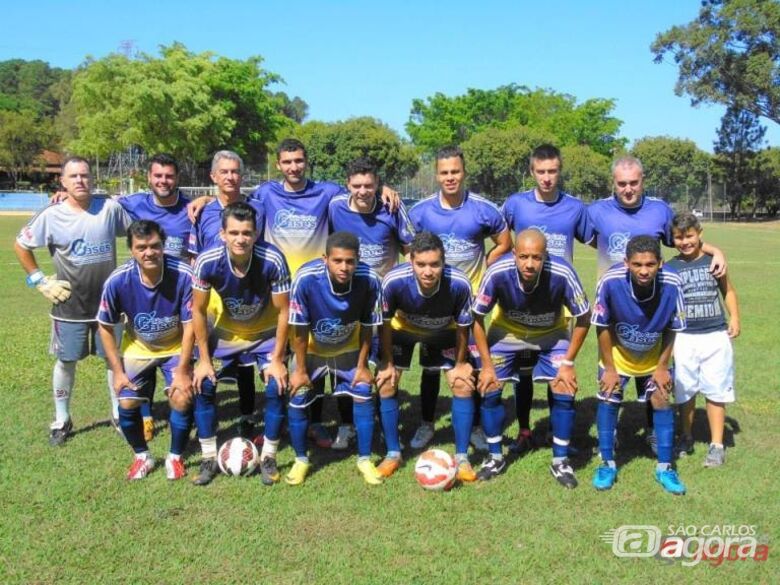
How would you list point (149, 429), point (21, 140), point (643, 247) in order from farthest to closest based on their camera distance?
point (21, 140)
point (149, 429)
point (643, 247)

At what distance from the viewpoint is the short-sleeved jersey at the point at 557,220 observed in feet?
16.6

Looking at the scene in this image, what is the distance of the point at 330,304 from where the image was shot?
14.6 ft

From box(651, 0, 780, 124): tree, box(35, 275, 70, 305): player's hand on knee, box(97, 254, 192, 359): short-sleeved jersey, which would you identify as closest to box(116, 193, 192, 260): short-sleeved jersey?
box(97, 254, 192, 359): short-sleeved jersey

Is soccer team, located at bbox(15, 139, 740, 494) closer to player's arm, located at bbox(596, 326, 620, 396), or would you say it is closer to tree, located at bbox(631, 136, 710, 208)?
player's arm, located at bbox(596, 326, 620, 396)

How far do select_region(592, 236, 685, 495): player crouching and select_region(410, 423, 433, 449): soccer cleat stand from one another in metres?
1.25

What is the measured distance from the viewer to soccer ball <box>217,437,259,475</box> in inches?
175

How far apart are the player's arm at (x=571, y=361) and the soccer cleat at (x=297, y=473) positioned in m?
1.71

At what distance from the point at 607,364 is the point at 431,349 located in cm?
120

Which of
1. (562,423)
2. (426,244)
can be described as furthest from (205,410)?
(562,423)

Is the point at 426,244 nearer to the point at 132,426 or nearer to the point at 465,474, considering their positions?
the point at 465,474

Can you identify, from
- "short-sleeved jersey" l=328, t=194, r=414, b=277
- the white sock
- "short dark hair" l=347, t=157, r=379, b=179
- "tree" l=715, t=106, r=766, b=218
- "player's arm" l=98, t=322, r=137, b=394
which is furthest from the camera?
"tree" l=715, t=106, r=766, b=218

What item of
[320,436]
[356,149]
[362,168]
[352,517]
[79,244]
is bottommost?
[352,517]

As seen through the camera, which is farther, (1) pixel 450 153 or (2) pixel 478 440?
(2) pixel 478 440

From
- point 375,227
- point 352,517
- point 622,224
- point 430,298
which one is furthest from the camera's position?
point 375,227
